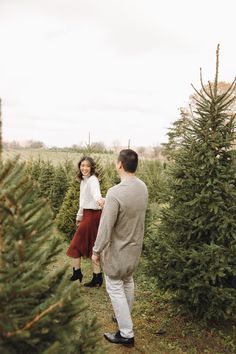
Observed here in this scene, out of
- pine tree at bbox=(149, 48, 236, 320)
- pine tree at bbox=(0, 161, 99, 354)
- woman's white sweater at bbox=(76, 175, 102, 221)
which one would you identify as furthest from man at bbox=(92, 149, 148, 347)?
pine tree at bbox=(0, 161, 99, 354)

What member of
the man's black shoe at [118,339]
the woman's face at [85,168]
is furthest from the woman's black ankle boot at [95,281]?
the man's black shoe at [118,339]

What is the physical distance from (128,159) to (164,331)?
2.50 meters

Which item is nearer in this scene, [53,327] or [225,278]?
[53,327]

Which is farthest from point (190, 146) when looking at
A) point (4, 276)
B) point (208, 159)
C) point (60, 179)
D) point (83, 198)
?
Answer: point (60, 179)

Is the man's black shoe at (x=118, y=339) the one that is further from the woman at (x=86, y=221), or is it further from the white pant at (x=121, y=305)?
the woman at (x=86, y=221)

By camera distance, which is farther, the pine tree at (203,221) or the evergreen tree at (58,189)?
the evergreen tree at (58,189)

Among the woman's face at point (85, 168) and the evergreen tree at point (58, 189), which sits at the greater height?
the woman's face at point (85, 168)

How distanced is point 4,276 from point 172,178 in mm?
3500

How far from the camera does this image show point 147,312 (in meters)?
5.85

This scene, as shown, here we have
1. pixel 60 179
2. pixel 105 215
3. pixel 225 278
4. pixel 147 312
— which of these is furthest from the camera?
pixel 60 179

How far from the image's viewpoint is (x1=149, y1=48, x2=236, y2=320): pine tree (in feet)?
15.5

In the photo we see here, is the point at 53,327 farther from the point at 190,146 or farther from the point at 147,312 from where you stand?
the point at 147,312

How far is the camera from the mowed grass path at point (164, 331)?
4793 mm

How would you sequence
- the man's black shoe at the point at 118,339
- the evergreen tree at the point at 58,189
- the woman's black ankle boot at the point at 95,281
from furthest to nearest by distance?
the evergreen tree at the point at 58,189 → the woman's black ankle boot at the point at 95,281 → the man's black shoe at the point at 118,339
